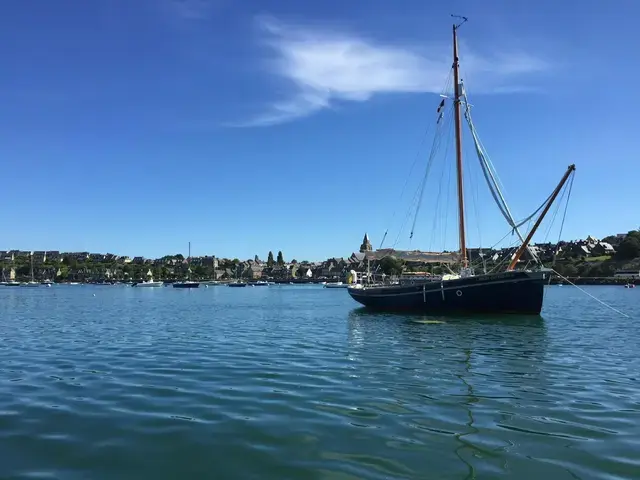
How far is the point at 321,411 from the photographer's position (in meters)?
12.1

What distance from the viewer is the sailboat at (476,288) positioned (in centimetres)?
4188

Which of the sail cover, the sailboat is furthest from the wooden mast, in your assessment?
the sail cover

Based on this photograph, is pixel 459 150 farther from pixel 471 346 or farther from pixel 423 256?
pixel 471 346

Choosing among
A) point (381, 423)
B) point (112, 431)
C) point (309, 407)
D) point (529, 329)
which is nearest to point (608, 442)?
point (381, 423)

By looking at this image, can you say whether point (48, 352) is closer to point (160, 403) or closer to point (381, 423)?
point (160, 403)

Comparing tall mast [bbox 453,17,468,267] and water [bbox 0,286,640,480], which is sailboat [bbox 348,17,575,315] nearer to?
tall mast [bbox 453,17,468,267]

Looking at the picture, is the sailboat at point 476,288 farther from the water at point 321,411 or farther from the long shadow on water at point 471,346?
the water at point 321,411

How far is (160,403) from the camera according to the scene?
514 inches

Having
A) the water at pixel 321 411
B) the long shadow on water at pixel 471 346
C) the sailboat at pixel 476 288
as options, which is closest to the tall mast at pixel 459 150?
the sailboat at pixel 476 288

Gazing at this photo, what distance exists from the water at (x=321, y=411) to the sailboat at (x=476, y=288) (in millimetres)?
16870

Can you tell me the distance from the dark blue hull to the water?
55.2ft

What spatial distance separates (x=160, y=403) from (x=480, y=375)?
10.0 meters

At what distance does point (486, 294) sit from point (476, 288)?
2.99 feet

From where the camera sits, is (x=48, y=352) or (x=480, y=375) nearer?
(x=480, y=375)
